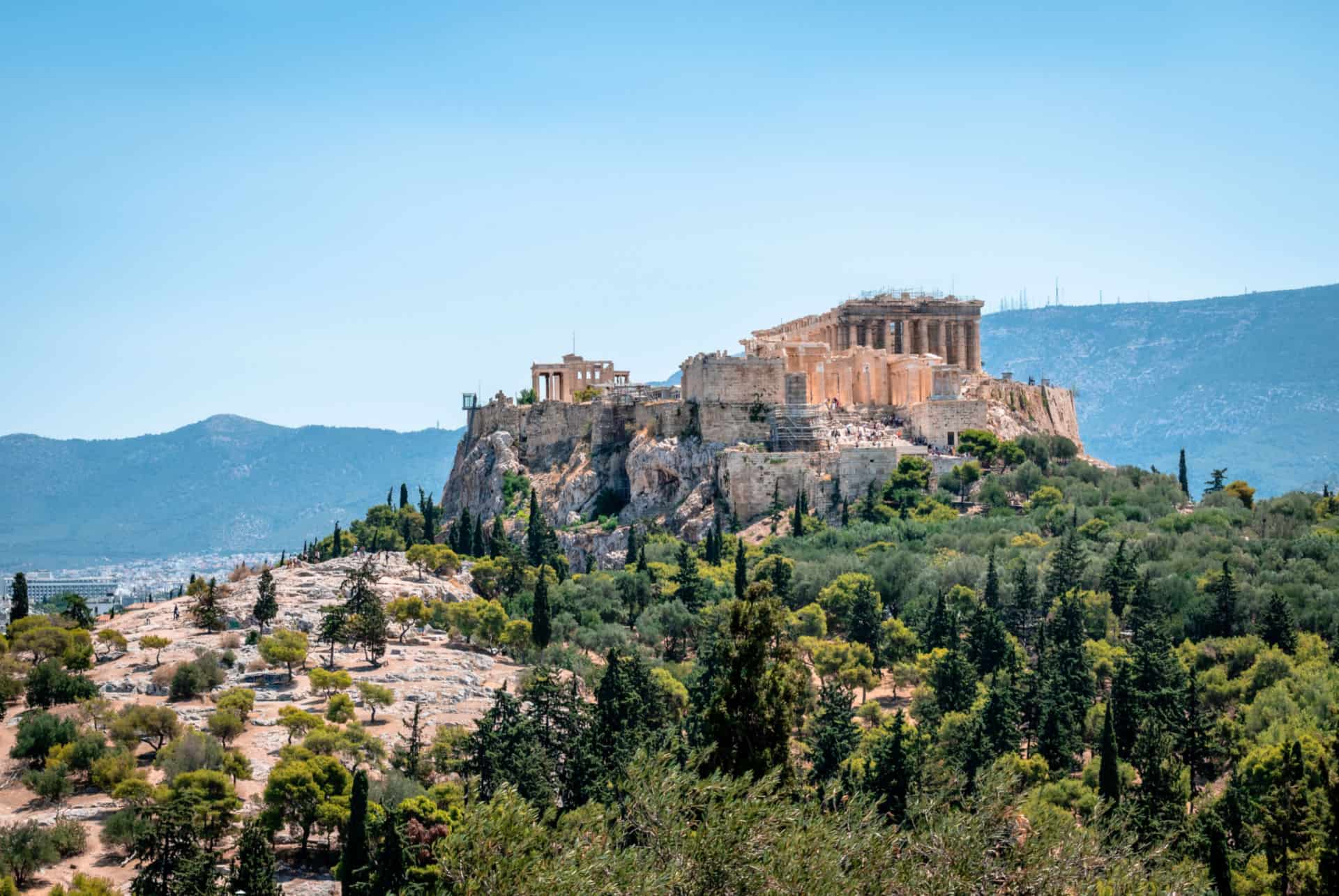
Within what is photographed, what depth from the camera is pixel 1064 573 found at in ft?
193

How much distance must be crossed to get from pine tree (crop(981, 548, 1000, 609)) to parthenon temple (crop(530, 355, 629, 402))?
1444 inches

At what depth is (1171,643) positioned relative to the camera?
52.6 metres

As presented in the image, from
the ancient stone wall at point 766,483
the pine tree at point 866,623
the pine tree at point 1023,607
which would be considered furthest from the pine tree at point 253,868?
the ancient stone wall at point 766,483

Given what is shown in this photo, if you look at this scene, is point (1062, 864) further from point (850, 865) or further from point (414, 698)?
point (414, 698)

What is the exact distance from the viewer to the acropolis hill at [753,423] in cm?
7600

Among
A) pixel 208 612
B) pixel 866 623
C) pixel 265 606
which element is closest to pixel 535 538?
pixel 265 606

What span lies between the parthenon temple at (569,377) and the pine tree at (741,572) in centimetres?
2798

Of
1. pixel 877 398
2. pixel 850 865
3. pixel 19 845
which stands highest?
pixel 877 398

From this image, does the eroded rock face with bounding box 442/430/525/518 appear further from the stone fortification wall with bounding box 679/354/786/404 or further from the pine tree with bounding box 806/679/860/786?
the pine tree with bounding box 806/679/860/786

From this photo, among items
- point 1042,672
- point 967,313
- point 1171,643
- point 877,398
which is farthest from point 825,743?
point 967,313

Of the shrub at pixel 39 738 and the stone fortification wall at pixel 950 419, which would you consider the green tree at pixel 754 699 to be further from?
the stone fortification wall at pixel 950 419

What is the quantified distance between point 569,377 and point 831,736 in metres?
51.9

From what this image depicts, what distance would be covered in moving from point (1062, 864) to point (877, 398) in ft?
196

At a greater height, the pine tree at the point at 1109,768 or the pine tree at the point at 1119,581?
the pine tree at the point at 1119,581
